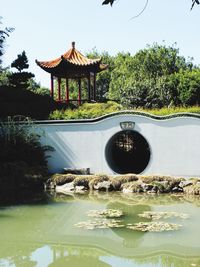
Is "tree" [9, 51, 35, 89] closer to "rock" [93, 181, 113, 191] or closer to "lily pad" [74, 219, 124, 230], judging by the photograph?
"rock" [93, 181, 113, 191]

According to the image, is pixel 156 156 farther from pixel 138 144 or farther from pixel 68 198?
pixel 138 144

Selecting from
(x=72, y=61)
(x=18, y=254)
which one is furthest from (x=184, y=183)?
(x=72, y=61)

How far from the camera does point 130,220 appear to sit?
8.38 metres

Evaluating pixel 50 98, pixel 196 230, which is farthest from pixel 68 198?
pixel 50 98

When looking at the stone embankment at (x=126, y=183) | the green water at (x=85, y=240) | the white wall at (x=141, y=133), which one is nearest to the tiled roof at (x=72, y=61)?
the white wall at (x=141, y=133)

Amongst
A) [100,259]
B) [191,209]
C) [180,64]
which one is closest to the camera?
[100,259]

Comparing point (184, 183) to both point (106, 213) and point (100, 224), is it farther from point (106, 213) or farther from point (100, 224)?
point (100, 224)

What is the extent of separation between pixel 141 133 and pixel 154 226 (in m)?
5.25

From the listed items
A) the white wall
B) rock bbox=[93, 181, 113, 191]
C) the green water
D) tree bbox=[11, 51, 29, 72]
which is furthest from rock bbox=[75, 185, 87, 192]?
tree bbox=[11, 51, 29, 72]

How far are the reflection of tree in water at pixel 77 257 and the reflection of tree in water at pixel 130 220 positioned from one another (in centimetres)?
65

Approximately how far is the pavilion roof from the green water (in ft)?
26.7

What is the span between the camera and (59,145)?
13656 millimetres

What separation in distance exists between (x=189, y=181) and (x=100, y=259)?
552cm

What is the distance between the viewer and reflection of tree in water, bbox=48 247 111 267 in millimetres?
6020
